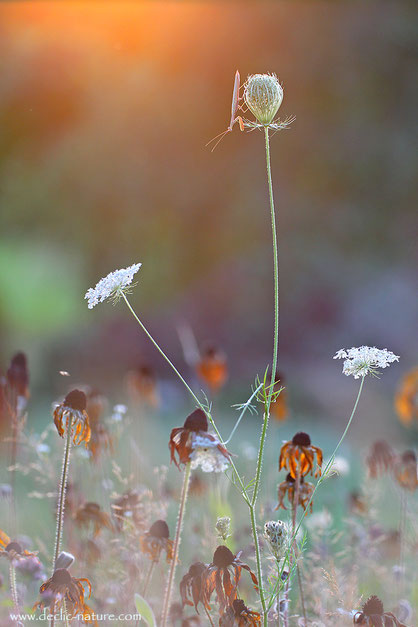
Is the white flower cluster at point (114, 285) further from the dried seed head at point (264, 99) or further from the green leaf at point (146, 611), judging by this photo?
the green leaf at point (146, 611)

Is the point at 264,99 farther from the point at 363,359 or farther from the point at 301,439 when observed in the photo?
the point at 301,439

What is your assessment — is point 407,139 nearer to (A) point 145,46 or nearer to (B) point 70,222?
(A) point 145,46

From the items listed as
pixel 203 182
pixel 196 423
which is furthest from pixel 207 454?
pixel 203 182

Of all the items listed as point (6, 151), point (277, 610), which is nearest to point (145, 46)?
point (6, 151)

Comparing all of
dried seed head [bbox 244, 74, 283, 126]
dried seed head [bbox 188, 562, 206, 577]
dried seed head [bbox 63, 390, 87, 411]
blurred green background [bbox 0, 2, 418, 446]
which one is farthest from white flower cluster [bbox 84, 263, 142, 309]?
blurred green background [bbox 0, 2, 418, 446]

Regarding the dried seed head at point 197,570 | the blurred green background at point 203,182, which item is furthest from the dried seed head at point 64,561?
the blurred green background at point 203,182

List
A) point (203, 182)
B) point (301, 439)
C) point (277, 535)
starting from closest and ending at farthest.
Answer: point (277, 535) < point (301, 439) < point (203, 182)

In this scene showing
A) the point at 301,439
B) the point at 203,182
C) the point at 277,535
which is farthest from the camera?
the point at 203,182
